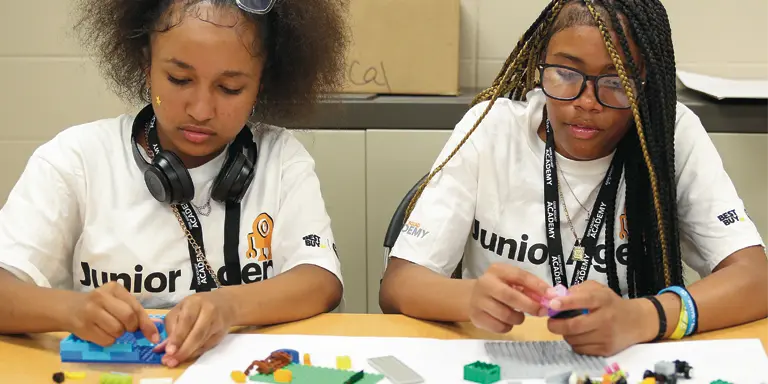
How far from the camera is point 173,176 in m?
1.48

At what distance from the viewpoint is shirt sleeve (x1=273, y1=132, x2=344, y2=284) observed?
5.00 ft

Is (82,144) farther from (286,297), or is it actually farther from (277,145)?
(286,297)

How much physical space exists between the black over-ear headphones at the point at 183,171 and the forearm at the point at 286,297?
0.22 m

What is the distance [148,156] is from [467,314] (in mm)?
731

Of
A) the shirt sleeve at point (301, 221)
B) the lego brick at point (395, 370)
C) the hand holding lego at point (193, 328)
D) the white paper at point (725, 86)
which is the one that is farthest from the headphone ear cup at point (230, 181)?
the white paper at point (725, 86)

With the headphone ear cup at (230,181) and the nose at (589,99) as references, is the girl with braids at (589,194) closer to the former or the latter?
the nose at (589,99)

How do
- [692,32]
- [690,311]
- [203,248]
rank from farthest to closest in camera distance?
[692,32] < [203,248] < [690,311]

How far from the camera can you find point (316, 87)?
5.77ft

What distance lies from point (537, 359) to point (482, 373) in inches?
5.1

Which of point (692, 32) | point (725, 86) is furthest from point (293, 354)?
point (692, 32)

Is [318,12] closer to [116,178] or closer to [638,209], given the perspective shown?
[116,178]

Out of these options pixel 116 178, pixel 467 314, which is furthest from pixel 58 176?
pixel 467 314

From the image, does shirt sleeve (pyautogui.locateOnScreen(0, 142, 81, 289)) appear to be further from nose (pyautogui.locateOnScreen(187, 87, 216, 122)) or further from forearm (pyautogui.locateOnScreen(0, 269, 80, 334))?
nose (pyautogui.locateOnScreen(187, 87, 216, 122))

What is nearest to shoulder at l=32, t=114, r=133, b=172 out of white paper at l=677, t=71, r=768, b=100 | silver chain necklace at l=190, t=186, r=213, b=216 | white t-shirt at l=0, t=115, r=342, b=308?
white t-shirt at l=0, t=115, r=342, b=308
